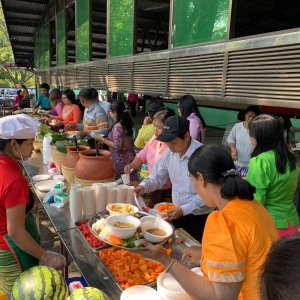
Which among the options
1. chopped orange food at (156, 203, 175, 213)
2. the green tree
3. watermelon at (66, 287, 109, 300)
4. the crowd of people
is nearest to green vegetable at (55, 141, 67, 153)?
the crowd of people

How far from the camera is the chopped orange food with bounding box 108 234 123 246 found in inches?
70.1

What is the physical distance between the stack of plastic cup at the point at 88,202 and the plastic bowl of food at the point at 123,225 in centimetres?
43

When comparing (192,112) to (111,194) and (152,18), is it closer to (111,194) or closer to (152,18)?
(111,194)

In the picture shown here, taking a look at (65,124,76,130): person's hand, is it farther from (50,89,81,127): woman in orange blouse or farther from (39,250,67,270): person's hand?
(39,250,67,270): person's hand

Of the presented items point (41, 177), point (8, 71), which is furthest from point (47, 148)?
point (8, 71)

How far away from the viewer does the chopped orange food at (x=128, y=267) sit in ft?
5.28

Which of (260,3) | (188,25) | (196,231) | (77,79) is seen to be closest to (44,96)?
(77,79)

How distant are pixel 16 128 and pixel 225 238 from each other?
1472mm

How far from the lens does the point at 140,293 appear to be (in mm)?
1441

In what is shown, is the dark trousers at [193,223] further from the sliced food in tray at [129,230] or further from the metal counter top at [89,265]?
the metal counter top at [89,265]

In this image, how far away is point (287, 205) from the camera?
7.97ft

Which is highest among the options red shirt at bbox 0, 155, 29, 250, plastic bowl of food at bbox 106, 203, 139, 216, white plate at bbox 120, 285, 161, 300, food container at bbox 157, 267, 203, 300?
red shirt at bbox 0, 155, 29, 250

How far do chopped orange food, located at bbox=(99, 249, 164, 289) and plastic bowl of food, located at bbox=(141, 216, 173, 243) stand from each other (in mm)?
150

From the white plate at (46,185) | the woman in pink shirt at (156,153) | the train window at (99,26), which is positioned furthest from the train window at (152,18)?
the white plate at (46,185)
